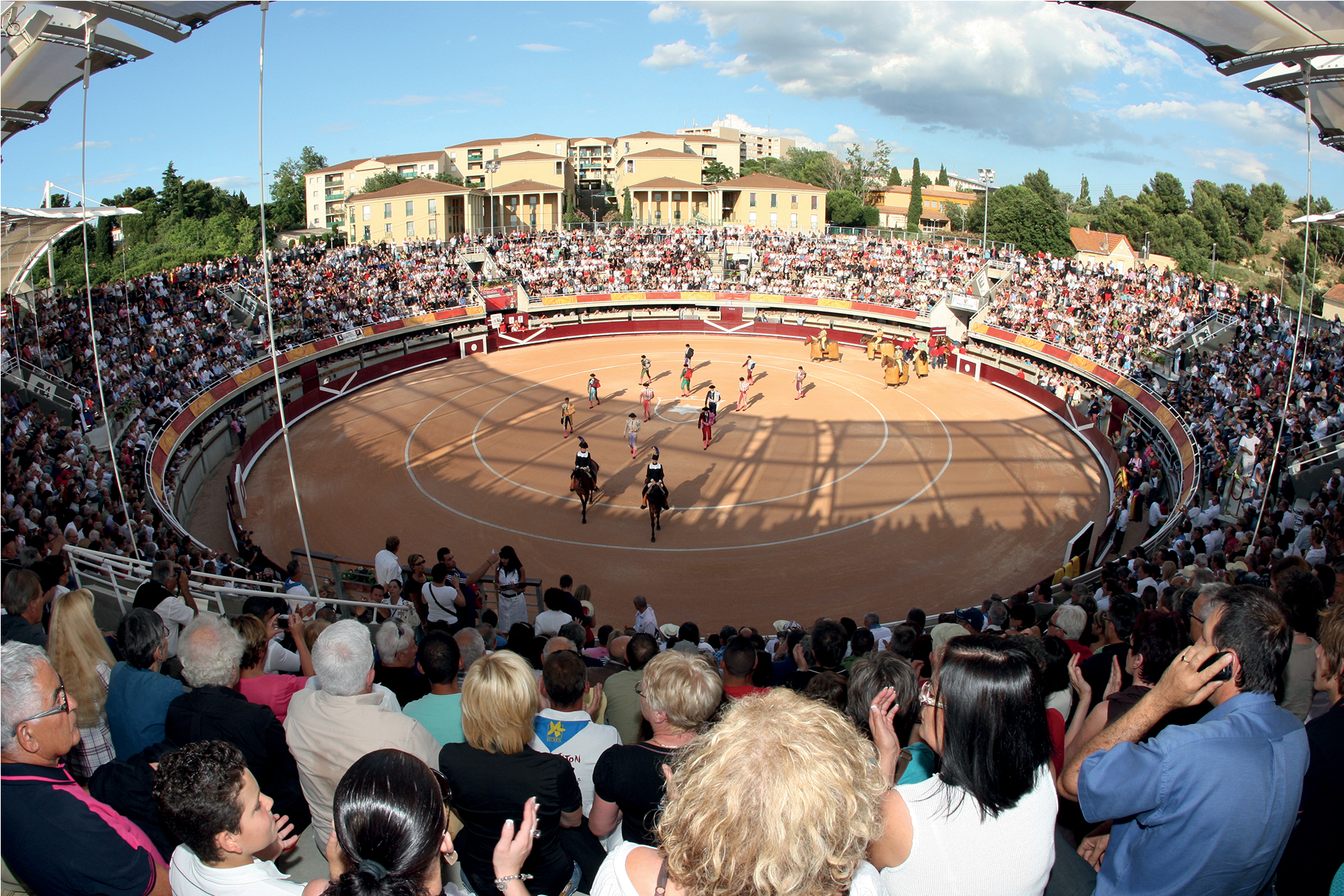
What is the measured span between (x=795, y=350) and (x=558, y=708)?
3977cm

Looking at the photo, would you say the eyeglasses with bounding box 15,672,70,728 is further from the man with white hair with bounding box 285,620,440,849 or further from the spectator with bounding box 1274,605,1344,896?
the spectator with bounding box 1274,605,1344,896

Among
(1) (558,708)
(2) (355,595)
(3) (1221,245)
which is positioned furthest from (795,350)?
(3) (1221,245)

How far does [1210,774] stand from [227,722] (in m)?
4.76

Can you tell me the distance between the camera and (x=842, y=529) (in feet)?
71.4

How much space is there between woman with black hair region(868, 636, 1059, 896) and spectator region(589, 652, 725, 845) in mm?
1168

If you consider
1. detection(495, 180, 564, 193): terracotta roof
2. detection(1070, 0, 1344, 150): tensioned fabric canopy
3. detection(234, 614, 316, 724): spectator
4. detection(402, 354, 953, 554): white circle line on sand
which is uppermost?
detection(495, 180, 564, 193): terracotta roof

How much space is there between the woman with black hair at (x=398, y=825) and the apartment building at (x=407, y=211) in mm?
65280

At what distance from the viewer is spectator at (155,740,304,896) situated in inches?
126

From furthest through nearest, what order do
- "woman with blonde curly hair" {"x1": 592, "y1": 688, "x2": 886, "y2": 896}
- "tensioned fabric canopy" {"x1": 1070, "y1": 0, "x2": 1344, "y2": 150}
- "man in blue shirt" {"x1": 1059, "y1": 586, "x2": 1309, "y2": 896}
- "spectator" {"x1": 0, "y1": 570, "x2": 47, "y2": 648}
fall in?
"tensioned fabric canopy" {"x1": 1070, "y1": 0, "x2": 1344, "y2": 150} → "spectator" {"x1": 0, "y1": 570, "x2": 47, "y2": 648} → "man in blue shirt" {"x1": 1059, "y1": 586, "x2": 1309, "y2": 896} → "woman with blonde curly hair" {"x1": 592, "y1": 688, "x2": 886, "y2": 896}

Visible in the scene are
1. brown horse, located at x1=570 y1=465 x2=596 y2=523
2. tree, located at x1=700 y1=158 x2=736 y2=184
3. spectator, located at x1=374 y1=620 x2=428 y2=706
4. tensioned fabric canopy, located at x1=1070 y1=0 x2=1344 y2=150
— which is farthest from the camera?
tree, located at x1=700 y1=158 x2=736 y2=184

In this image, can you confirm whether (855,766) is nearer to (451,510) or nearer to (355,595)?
(355,595)

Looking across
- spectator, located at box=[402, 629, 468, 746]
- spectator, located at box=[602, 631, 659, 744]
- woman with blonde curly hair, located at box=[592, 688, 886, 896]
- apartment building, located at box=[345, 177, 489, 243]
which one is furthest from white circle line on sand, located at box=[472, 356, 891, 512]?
apartment building, located at box=[345, 177, 489, 243]

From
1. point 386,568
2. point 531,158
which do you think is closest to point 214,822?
point 386,568

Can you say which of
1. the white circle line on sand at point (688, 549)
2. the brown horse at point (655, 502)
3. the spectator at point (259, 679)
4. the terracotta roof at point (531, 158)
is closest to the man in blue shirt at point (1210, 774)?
the spectator at point (259, 679)
